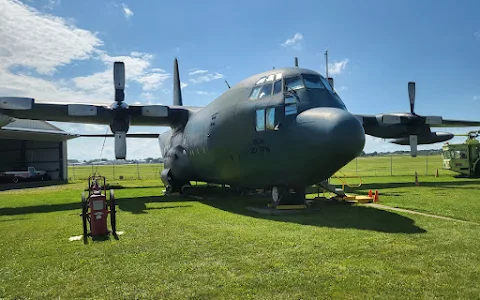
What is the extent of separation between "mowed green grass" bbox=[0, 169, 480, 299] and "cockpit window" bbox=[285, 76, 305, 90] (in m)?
3.83

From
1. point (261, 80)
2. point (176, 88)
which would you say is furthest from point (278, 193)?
point (176, 88)

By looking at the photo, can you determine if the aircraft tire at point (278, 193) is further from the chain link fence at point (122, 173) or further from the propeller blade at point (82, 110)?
the chain link fence at point (122, 173)

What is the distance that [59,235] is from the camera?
27.8ft

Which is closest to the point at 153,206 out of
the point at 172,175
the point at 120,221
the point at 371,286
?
the point at 120,221

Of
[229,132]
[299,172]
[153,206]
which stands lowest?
[153,206]

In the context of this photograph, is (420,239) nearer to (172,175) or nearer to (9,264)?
(9,264)

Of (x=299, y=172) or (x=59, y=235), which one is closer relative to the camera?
(x=59, y=235)

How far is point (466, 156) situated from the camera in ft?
95.1

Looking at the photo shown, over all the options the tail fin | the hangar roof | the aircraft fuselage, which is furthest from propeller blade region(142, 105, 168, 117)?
the hangar roof

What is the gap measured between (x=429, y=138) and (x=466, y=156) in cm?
898

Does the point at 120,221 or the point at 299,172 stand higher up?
the point at 299,172

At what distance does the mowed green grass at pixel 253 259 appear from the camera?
4.58 metres

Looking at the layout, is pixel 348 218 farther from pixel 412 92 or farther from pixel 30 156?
pixel 30 156

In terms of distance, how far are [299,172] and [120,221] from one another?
5287 millimetres
